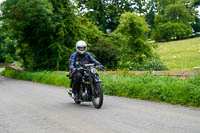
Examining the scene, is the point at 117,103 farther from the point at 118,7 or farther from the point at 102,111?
the point at 118,7

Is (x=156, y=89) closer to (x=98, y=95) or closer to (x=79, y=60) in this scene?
(x=98, y=95)

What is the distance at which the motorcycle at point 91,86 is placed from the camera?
26.9 ft

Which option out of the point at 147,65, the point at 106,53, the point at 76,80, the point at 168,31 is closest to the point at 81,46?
the point at 76,80

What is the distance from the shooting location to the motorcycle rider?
8791mm

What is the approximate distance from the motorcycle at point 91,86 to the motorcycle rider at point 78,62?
15cm

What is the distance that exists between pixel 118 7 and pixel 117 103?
46.1 meters

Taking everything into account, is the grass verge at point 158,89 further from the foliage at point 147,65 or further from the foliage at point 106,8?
the foliage at point 106,8

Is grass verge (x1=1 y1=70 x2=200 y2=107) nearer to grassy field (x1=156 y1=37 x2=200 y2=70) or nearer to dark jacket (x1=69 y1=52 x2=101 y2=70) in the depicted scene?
dark jacket (x1=69 y1=52 x2=101 y2=70)

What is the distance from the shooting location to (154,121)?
630 centimetres

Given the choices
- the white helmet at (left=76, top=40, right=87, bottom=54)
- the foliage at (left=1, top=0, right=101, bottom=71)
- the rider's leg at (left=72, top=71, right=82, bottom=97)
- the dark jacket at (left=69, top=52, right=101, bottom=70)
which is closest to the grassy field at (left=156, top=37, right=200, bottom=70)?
the foliage at (left=1, top=0, right=101, bottom=71)

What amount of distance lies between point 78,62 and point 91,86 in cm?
102

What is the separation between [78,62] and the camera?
906 cm

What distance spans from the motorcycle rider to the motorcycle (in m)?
0.15

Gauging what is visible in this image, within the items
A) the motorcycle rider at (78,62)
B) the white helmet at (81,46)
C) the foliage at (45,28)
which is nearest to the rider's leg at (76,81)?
the motorcycle rider at (78,62)
